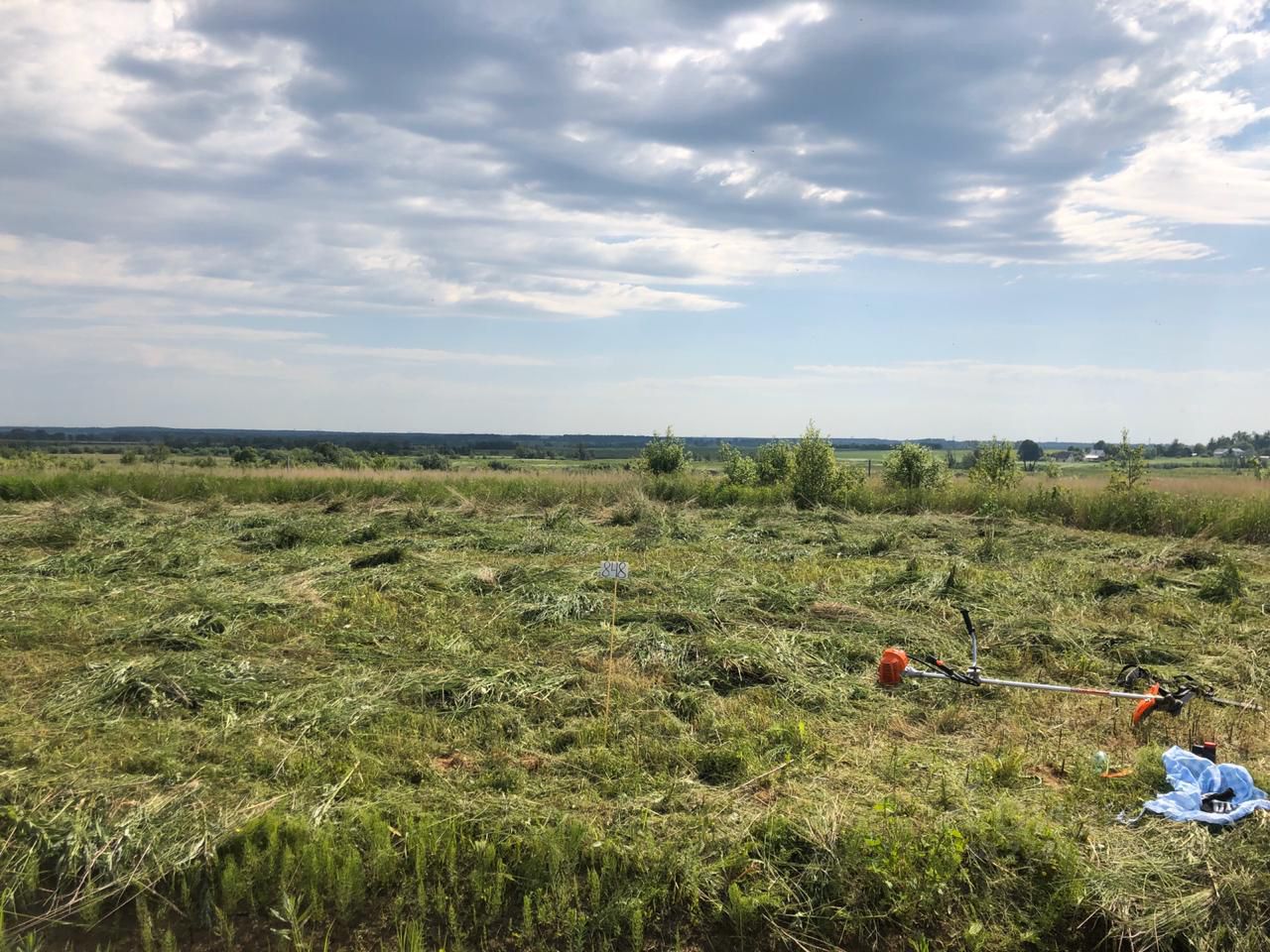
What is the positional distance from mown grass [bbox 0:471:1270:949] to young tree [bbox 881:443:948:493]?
1348 centimetres

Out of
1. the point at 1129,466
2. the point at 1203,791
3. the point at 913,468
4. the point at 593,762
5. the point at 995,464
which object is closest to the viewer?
the point at 1203,791

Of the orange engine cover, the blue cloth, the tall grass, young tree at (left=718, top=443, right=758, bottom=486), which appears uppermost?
young tree at (left=718, top=443, right=758, bottom=486)

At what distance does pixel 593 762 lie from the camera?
14.2 ft

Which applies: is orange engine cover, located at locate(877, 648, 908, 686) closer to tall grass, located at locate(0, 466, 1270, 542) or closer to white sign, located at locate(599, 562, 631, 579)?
white sign, located at locate(599, 562, 631, 579)

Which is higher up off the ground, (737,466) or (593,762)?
(737,466)

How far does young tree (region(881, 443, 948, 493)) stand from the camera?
2306cm

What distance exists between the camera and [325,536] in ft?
41.0

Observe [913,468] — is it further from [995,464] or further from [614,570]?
[614,570]

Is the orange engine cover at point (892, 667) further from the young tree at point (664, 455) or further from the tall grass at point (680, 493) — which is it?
the young tree at point (664, 455)

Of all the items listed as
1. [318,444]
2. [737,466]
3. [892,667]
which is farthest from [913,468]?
[318,444]

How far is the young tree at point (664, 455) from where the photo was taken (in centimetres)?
2445

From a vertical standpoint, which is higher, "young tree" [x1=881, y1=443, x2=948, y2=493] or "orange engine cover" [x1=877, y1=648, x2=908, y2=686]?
"young tree" [x1=881, y1=443, x2=948, y2=493]

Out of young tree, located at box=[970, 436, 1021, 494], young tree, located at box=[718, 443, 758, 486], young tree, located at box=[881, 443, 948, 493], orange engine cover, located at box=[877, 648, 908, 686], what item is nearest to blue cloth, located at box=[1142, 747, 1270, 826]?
orange engine cover, located at box=[877, 648, 908, 686]

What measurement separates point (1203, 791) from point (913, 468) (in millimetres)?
20546
